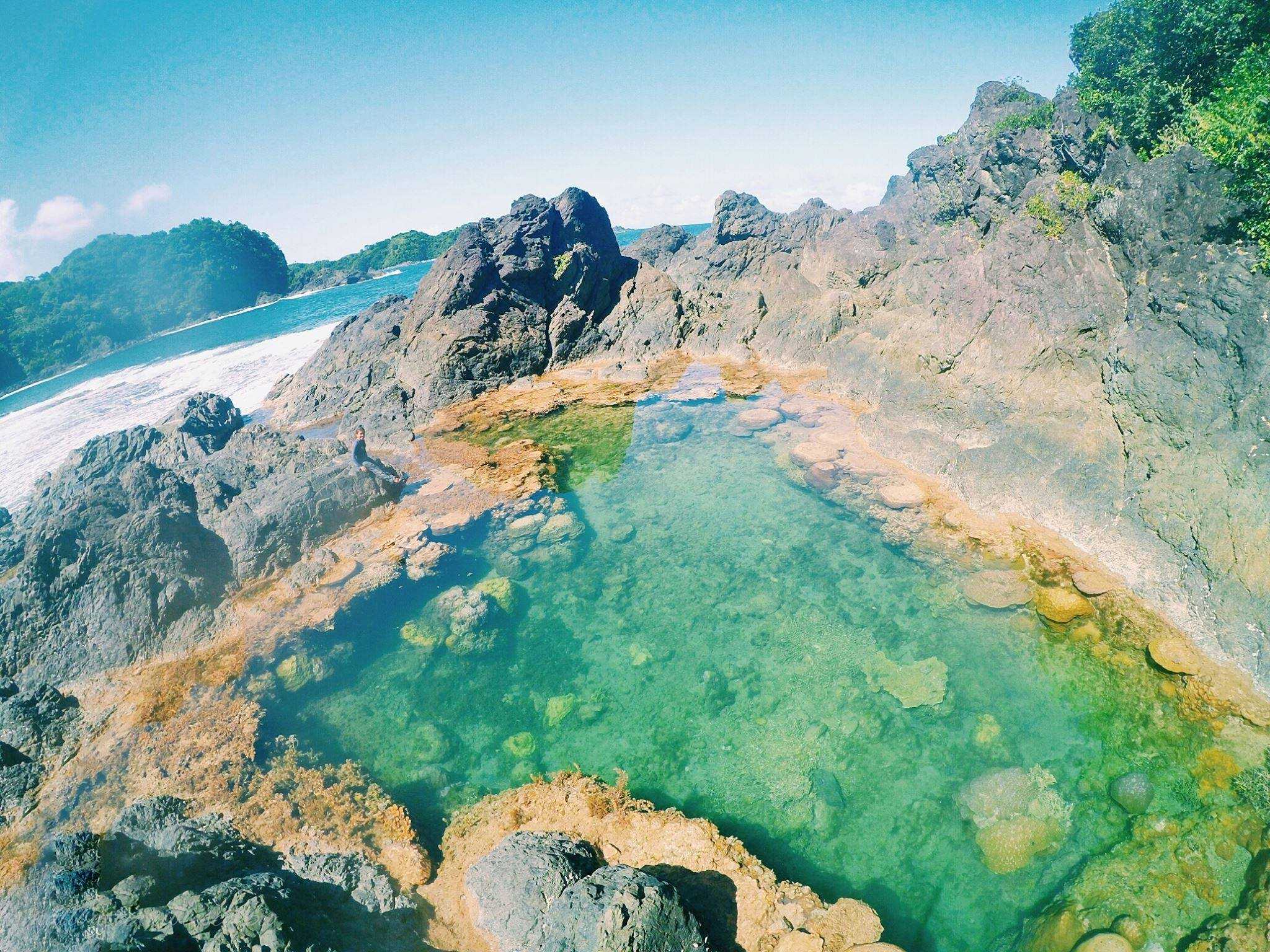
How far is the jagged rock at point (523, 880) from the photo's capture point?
5.95 metres

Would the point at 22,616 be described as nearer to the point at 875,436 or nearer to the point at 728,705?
the point at 728,705

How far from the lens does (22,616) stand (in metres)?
11.0

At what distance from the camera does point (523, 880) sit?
6.23 metres

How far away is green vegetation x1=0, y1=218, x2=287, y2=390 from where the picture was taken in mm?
50781

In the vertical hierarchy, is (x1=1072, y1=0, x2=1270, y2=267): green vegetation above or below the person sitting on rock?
above

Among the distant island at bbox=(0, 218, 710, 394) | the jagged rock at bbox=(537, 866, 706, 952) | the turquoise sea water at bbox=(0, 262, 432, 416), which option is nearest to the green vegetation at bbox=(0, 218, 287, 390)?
the distant island at bbox=(0, 218, 710, 394)

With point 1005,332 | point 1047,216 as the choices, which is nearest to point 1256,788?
point 1005,332

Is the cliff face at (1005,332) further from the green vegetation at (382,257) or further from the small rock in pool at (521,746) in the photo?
the green vegetation at (382,257)

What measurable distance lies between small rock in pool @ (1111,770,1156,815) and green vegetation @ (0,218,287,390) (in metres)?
72.1

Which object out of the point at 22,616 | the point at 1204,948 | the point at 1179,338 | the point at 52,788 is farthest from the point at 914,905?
the point at 22,616

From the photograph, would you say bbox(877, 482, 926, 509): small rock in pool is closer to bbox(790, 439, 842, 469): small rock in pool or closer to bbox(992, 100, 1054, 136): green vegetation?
bbox(790, 439, 842, 469): small rock in pool

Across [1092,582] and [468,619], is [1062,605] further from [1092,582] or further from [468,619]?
[468,619]

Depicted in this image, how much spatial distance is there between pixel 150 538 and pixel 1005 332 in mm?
22421

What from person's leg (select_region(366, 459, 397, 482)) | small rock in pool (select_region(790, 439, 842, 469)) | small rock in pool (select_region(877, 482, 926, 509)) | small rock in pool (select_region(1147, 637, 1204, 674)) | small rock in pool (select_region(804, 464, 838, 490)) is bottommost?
small rock in pool (select_region(1147, 637, 1204, 674))
